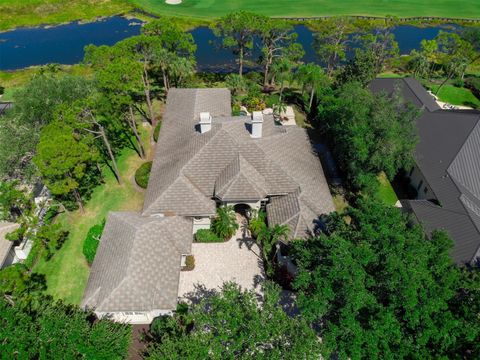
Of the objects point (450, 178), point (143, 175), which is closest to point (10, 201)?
point (143, 175)

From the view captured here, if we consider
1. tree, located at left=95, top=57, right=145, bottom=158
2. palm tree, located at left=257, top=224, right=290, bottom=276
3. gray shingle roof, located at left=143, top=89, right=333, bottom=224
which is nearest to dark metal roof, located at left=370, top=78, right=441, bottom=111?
gray shingle roof, located at left=143, top=89, right=333, bottom=224

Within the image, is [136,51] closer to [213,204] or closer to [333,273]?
[213,204]

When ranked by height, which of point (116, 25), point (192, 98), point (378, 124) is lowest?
point (116, 25)

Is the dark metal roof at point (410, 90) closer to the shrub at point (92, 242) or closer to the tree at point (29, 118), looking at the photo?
the shrub at point (92, 242)

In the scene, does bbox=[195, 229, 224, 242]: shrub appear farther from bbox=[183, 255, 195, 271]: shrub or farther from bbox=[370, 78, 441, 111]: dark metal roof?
bbox=[370, 78, 441, 111]: dark metal roof

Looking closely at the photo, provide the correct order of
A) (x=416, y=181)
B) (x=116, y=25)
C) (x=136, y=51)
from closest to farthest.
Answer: (x=416, y=181)
(x=136, y=51)
(x=116, y=25)

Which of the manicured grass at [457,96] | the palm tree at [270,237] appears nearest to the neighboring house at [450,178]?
the palm tree at [270,237]

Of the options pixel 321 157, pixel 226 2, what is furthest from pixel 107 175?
pixel 226 2
